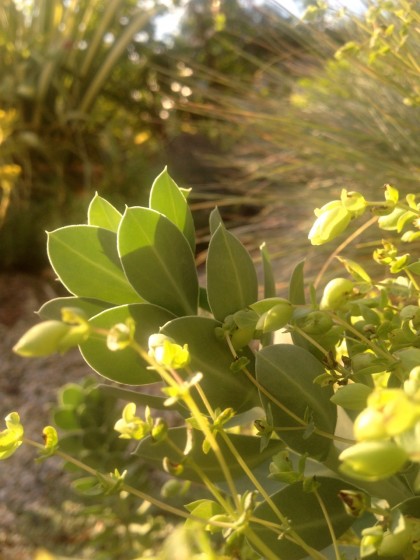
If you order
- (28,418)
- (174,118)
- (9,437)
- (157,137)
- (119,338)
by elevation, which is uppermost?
(119,338)

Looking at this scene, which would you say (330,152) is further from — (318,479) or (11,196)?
(11,196)

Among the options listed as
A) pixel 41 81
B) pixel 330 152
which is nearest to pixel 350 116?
pixel 330 152

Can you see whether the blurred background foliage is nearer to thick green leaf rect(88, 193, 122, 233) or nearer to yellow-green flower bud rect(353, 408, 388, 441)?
thick green leaf rect(88, 193, 122, 233)

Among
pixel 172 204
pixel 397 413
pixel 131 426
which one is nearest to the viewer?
pixel 397 413

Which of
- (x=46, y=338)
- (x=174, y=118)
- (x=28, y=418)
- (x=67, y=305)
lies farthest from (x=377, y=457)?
(x=174, y=118)

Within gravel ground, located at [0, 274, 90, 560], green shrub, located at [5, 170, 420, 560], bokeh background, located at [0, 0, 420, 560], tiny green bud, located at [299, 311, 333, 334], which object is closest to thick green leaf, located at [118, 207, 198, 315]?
green shrub, located at [5, 170, 420, 560]

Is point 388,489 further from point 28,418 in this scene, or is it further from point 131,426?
point 28,418

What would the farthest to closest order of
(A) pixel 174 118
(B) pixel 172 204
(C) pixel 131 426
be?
(A) pixel 174 118 → (B) pixel 172 204 → (C) pixel 131 426
